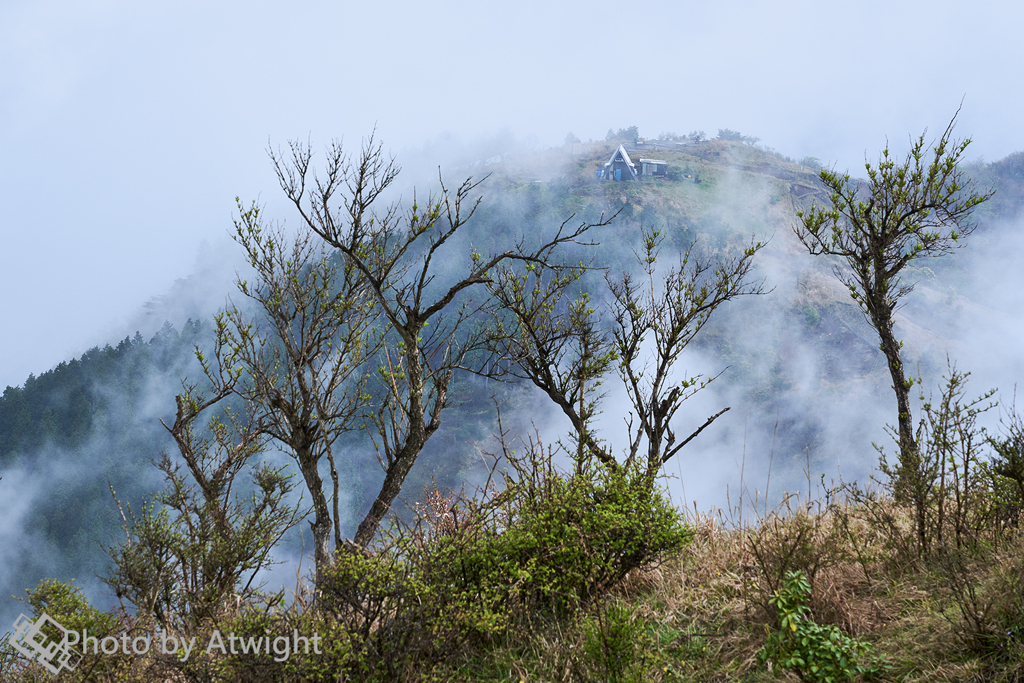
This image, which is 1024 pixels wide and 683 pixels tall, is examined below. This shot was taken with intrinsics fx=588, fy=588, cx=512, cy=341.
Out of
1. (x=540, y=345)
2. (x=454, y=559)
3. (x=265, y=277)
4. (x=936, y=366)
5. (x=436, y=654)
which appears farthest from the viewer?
(x=936, y=366)

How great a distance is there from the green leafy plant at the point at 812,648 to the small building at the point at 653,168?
7365cm

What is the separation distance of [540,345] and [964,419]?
440 cm

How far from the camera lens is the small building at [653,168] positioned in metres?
71.6

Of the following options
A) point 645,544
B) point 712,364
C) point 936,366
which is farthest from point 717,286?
point 936,366

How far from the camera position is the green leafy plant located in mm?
2854

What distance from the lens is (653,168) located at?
7212cm

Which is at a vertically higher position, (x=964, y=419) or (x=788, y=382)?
(x=788, y=382)

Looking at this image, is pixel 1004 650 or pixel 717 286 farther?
pixel 717 286

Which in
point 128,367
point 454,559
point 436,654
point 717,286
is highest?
point 128,367

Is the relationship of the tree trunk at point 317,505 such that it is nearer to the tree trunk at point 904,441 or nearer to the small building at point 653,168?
the tree trunk at point 904,441

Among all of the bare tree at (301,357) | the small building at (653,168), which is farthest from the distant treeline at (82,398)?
the small building at (653,168)

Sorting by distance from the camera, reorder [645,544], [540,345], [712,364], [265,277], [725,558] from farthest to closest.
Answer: [712,364] → [265,277] → [540,345] → [725,558] → [645,544]

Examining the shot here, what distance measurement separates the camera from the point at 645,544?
438 cm

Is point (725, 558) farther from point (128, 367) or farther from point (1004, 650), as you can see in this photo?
point (128, 367)
